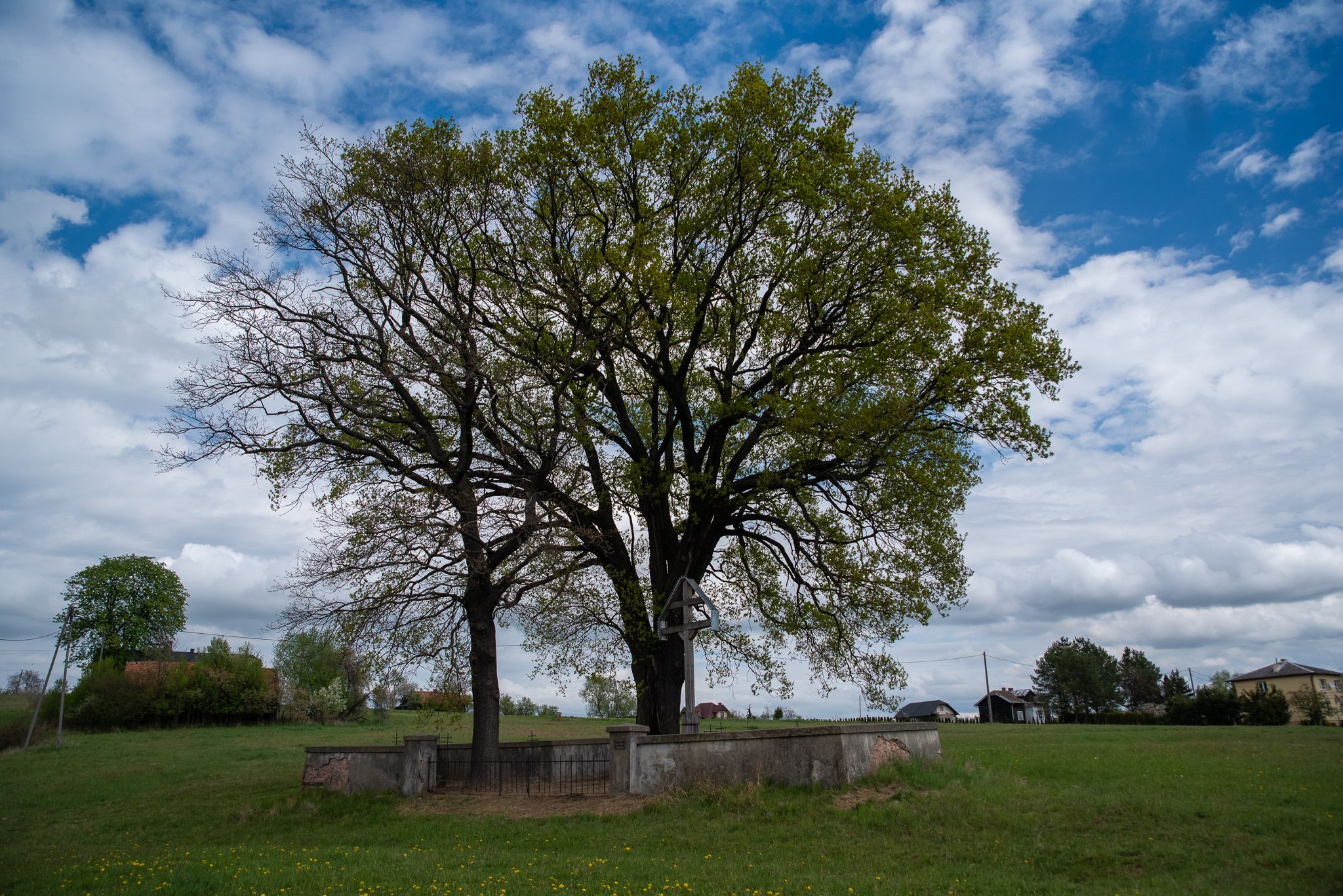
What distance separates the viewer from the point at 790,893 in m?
8.47

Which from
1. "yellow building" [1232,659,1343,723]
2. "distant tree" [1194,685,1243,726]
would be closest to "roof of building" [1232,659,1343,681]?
"yellow building" [1232,659,1343,723]

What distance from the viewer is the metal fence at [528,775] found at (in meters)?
16.5

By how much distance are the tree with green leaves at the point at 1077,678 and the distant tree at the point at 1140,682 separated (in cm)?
522

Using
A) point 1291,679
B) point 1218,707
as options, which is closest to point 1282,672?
point 1291,679

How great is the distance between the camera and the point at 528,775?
15.7 meters

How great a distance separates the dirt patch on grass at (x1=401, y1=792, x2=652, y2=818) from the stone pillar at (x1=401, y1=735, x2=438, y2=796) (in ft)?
1.17

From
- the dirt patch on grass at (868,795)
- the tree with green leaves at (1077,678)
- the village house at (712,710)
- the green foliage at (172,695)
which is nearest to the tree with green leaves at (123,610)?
the green foliage at (172,695)

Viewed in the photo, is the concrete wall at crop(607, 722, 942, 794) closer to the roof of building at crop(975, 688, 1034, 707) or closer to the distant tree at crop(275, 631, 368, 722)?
the distant tree at crop(275, 631, 368, 722)

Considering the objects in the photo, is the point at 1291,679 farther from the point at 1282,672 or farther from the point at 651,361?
the point at 651,361

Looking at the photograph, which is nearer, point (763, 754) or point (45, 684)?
point (763, 754)

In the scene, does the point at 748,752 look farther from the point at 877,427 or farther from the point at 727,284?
the point at 727,284

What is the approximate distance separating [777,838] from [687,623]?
5227 millimetres

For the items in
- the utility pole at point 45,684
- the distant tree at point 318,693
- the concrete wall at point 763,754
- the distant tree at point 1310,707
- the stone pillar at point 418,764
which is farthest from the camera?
the distant tree at point 318,693

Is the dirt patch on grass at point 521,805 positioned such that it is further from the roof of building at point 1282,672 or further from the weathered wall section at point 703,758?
the roof of building at point 1282,672
